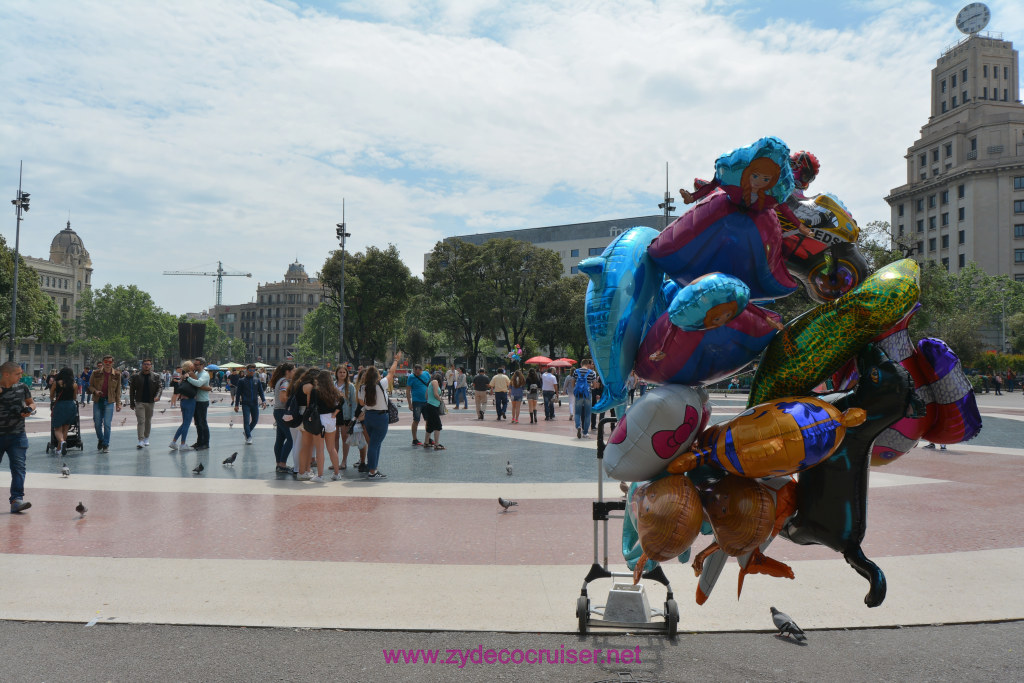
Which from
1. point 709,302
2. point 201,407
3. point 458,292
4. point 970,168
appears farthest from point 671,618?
point 970,168

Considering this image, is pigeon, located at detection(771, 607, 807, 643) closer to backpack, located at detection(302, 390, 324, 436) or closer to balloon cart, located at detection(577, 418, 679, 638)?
balloon cart, located at detection(577, 418, 679, 638)

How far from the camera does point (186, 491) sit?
916cm

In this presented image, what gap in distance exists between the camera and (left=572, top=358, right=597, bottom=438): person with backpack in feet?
50.2

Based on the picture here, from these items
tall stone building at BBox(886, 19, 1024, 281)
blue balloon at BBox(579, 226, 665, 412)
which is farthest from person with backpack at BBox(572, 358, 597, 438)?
tall stone building at BBox(886, 19, 1024, 281)

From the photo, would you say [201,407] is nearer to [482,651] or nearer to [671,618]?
[482,651]

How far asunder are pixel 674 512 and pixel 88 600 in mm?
4707

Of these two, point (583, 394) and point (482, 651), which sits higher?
point (583, 394)

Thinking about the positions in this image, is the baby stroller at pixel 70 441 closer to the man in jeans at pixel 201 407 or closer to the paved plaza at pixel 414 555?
the man in jeans at pixel 201 407

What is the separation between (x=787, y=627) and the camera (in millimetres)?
4586

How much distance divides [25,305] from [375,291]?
65.9ft

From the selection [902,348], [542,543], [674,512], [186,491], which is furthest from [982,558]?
[186,491]

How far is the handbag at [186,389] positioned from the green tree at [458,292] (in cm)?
2633

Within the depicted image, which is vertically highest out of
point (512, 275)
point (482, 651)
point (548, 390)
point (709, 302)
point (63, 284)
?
point (63, 284)

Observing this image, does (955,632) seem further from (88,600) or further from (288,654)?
(88,600)
